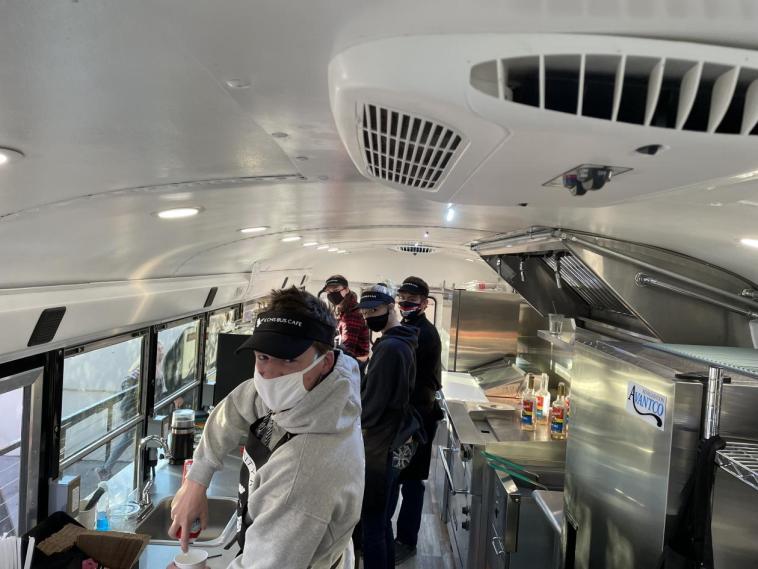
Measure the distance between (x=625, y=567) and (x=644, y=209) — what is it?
1211mm

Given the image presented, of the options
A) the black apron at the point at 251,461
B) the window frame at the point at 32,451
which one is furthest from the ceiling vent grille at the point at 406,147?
the window frame at the point at 32,451

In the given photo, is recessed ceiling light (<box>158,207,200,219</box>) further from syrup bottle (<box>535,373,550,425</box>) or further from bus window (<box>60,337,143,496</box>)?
syrup bottle (<box>535,373,550,425</box>)

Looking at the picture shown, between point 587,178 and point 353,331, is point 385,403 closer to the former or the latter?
point 353,331

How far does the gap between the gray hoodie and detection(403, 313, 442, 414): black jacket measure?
2.33 metres

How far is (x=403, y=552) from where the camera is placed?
420 centimetres

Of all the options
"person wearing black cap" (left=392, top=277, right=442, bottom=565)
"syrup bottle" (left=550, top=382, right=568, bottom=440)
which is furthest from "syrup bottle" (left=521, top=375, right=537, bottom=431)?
"person wearing black cap" (left=392, top=277, right=442, bottom=565)

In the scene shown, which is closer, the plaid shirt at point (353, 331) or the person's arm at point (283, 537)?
the person's arm at point (283, 537)

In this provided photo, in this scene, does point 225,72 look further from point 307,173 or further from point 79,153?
point 307,173

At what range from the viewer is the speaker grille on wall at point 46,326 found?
2424mm

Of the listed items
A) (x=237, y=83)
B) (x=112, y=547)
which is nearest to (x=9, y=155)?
(x=237, y=83)

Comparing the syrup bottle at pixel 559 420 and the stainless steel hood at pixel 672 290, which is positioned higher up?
the stainless steel hood at pixel 672 290

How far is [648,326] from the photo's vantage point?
2607mm

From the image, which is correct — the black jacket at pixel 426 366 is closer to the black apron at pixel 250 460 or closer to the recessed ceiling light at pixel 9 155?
the black apron at pixel 250 460

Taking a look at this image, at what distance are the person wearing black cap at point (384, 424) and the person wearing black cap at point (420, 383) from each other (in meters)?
0.57
